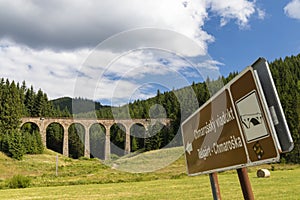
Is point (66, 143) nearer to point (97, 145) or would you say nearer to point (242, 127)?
point (97, 145)

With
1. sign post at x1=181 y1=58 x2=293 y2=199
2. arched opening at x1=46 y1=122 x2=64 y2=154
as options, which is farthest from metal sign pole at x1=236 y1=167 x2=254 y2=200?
arched opening at x1=46 y1=122 x2=64 y2=154

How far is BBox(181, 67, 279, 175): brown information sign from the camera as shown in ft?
6.80

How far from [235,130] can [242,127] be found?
0.16 meters

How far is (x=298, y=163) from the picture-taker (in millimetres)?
47156

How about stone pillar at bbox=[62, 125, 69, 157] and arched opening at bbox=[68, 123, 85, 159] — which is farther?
arched opening at bbox=[68, 123, 85, 159]

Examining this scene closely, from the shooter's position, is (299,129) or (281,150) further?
(299,129)

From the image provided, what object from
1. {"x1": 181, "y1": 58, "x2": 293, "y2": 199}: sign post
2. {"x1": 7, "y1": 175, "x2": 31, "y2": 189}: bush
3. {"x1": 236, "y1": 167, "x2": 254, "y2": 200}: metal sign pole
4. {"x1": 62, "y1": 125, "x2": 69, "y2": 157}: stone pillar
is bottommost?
{"x1": 236, "y1": 167, "x2": 254, "y2": 200}: metal sign pole

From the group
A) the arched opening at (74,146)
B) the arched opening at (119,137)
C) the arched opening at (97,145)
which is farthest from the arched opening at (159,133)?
the arched opening at (74,146)

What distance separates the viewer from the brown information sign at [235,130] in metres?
2.07

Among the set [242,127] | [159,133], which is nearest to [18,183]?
[159,133]

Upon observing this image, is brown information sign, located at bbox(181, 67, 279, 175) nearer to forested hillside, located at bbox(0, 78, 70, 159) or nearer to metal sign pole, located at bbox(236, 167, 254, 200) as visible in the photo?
metal sign pole, located at bbox(236, 167, 254, 200)

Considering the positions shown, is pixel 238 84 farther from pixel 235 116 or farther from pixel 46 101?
pixel 46 101

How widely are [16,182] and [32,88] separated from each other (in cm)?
7466

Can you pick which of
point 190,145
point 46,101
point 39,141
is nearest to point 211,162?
point 190,145
